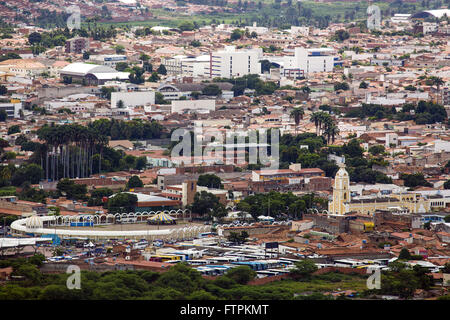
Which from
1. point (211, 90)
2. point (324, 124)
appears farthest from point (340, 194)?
point (211, 90)

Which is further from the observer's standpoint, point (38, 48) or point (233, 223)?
point (38, 48)

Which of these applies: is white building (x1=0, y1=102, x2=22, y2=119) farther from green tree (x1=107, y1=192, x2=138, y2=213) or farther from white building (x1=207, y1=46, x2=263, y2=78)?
green tree (x1=107, y1=192, x2=138, y2=213)

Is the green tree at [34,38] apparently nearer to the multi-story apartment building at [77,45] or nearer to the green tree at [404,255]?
the multi-story apartment building at [77,45]

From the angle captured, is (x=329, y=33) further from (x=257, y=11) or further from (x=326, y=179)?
(x=326, y=179)

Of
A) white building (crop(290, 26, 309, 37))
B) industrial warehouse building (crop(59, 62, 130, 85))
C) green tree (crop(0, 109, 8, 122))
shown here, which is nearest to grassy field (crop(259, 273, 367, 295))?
green tree (crop(0, 109, 8, 122))

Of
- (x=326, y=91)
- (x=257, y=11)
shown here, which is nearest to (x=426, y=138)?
(x=326, y=91)
